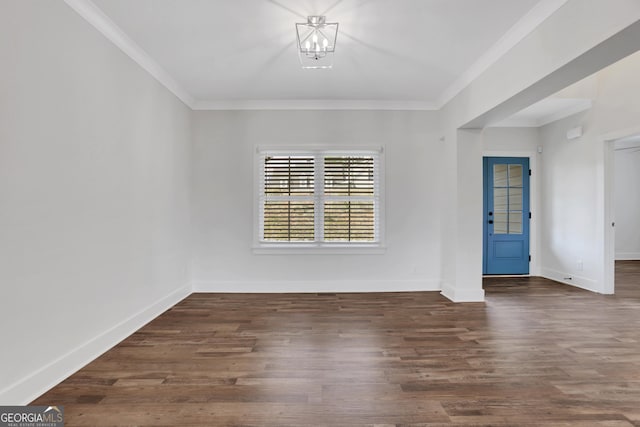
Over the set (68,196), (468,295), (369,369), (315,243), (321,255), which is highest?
(68,196)

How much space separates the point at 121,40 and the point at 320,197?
115 inches

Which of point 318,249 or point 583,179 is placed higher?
point 583,179

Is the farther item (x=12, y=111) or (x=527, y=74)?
(x=527, y=74)

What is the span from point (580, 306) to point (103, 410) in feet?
16.3

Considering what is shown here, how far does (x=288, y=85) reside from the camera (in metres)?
4.06

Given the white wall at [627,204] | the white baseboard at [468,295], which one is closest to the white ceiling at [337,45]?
the white baseboard at [468,295]

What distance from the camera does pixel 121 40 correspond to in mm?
2906

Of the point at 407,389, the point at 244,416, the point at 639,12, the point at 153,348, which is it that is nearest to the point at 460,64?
the point at 639,12

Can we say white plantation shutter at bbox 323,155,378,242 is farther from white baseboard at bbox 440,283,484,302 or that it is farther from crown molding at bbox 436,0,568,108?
crown molding at bbox 436,0,568,108

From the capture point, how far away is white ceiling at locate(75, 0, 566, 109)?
254 cm

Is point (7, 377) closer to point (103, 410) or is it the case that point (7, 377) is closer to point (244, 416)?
point (103, 410)

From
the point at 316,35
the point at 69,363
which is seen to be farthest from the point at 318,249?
the point at 69,363

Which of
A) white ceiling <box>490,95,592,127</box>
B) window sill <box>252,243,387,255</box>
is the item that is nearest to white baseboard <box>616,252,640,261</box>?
white ceiling <box>490,95,592,127</box>

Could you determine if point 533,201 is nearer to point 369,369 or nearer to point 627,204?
point 627,204
